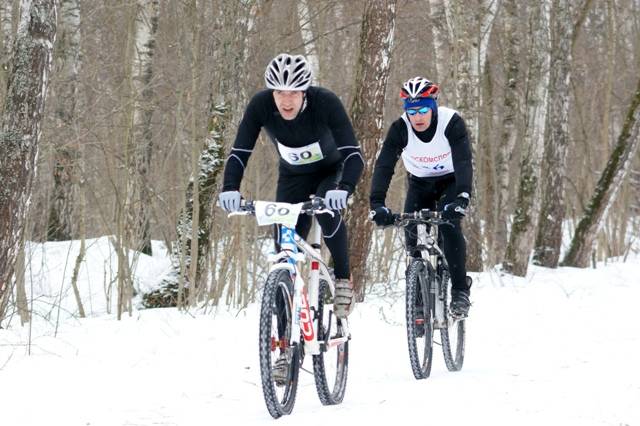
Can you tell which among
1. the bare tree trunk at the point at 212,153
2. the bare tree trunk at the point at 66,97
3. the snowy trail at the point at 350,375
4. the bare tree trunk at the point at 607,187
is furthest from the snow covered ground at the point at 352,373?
the bare tree trunk at the point at 607,187

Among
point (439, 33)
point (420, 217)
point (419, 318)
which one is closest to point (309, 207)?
point (420, 217)

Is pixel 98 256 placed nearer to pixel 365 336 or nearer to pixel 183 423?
pixel 365 336

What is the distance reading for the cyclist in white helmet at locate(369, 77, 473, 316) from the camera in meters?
6.54

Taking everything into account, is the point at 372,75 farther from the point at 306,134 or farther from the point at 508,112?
the point at 508,112

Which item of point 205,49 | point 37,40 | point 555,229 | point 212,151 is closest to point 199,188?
point 212,151

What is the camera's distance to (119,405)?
5.80 m

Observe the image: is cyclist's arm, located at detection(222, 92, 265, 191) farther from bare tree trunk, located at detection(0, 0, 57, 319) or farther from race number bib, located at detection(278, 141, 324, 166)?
bare tree trunk, located at detection(0, 0, 57, 319)

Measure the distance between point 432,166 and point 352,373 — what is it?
1712mm

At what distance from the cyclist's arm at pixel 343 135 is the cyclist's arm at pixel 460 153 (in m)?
1.26

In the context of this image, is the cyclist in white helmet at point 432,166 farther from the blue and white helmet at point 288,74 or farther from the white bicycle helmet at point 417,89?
the blue and white helmet at point 288,74

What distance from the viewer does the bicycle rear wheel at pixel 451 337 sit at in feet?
22.8

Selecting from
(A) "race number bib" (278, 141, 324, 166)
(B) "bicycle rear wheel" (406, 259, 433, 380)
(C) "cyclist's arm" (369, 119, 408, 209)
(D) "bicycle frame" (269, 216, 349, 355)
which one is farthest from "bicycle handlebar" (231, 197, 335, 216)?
(B) "bicycle rear wheel" (406, 259, 433, 380)

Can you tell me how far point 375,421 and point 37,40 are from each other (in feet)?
12.6

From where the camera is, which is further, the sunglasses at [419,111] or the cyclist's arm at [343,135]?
the sunglasses at [419,111]
